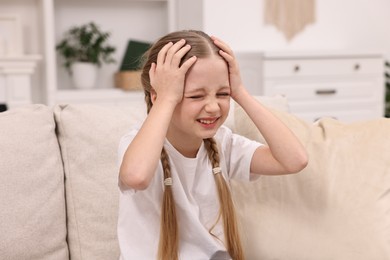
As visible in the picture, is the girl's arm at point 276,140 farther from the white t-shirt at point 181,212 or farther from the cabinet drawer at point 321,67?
the cabinet drawer at point 321,67

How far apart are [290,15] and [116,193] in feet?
9.55

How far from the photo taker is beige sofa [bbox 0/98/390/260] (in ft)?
4.56

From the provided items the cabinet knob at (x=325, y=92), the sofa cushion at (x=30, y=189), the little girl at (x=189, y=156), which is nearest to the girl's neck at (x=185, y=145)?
the little girl at (x=189, y=156)

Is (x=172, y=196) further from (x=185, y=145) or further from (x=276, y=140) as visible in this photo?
(x=276, y=140)

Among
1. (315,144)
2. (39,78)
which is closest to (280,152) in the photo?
(315,144)

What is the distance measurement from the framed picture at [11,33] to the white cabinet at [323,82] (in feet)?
4.65

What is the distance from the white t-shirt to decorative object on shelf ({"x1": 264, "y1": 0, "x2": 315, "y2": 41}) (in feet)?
9.28

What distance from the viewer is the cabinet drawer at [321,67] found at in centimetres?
355

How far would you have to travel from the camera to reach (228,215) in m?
1.33

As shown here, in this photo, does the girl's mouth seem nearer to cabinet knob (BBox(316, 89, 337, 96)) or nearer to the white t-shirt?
the white t-shirt

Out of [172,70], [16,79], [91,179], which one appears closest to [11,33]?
[16,79]

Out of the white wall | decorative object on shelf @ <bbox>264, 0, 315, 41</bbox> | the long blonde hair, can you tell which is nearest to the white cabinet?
Result: the white wall

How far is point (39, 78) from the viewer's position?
387cm

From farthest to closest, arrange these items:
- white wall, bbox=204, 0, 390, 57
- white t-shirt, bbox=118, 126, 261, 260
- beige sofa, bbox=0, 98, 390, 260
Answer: white wall, bbox=204, 0, 390, 57, beige sofa, bbox=0, 98, 390, 260, white t-shirt, bbox=118, 126, 261, 260
